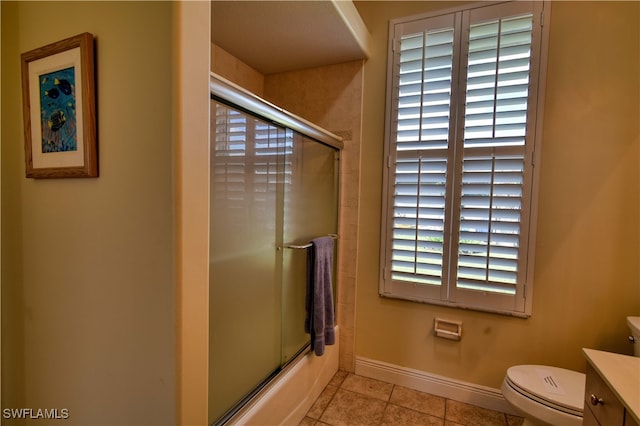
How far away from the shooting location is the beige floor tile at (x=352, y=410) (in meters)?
1.73

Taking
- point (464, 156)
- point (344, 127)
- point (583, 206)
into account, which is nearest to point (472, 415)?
point (583, 206)

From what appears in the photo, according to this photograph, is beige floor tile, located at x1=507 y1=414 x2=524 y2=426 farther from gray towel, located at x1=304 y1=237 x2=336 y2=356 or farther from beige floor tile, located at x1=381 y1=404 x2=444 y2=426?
gray towel, located at x1=304 y1=237 x2=336 y2=356

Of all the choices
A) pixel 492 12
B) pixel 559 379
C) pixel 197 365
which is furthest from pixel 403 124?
pixel 197 365

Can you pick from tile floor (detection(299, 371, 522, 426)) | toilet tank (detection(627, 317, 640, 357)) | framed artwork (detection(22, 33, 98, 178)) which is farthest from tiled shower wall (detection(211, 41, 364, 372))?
toilet tank (detection(627, 317, 640, 357))

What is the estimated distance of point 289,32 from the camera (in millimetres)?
1746

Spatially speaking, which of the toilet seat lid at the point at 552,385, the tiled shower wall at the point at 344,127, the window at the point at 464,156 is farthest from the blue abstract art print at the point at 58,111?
the toilet seat lid at the point at 552,385

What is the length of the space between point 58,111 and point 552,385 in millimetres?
2257

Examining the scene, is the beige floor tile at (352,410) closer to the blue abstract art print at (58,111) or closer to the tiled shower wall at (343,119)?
the tiled shower wall at (343,119)

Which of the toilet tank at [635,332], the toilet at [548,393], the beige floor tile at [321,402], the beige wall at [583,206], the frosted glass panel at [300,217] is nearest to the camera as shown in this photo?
the toilet at [548,393]

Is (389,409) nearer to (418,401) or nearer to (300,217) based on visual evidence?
(418,401)

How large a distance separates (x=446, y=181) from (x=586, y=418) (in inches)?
48.4

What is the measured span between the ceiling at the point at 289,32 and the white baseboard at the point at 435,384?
2.11 meters

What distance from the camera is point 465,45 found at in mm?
1811

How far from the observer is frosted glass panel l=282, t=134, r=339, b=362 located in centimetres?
168
